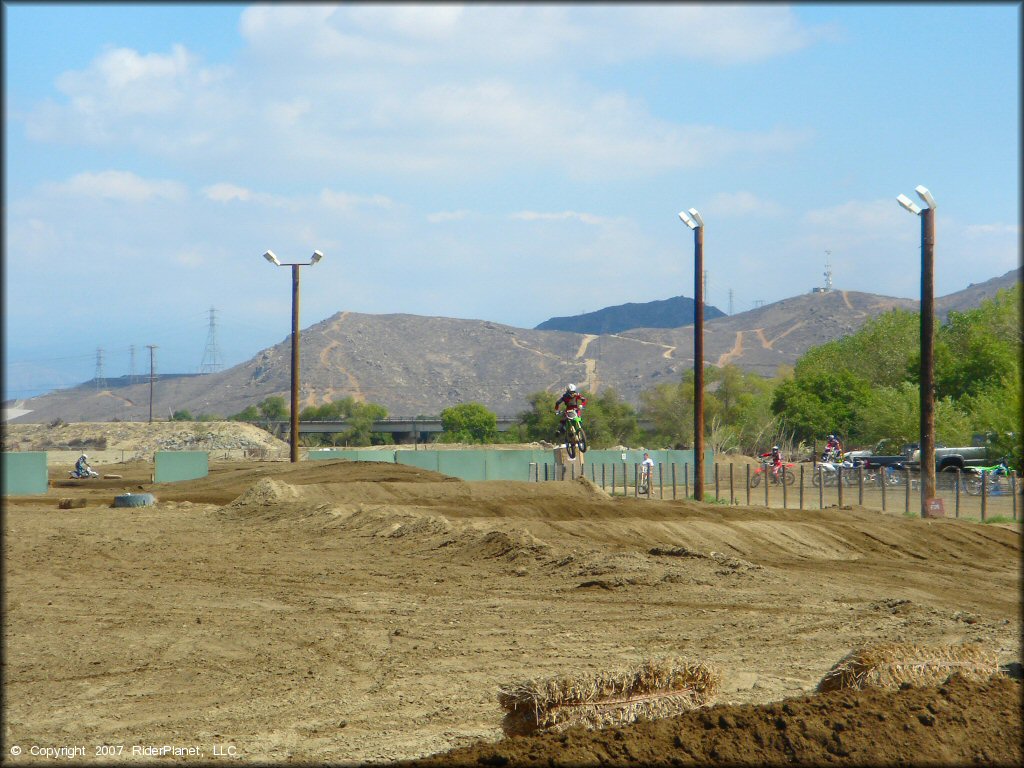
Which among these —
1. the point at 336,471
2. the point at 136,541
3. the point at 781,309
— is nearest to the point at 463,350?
the point at 781,309

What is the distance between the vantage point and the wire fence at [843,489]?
28.5 meters

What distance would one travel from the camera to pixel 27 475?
37.7m

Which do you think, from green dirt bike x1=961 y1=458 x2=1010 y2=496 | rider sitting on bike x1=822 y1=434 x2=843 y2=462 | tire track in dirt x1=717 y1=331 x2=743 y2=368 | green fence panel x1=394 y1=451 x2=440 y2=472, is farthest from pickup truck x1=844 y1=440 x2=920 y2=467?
tire track in dirt x1=717 y1=331 x2=743 y2=368

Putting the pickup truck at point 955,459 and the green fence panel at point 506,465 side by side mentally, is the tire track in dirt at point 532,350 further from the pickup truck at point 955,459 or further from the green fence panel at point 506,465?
the green fence panel at point 506,465

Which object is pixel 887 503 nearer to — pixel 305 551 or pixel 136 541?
pixel 305 551

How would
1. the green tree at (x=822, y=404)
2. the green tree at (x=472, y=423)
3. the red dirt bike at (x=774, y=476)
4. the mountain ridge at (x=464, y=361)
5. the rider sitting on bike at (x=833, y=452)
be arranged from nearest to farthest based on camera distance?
the red dirt bike at (x=774, y=476)
the rider sitting on bike at (x=833, y=452)
the green tree at (x=822, y=404)
the green tree at (x=472, y=423)
the mountain ridge at (x=464, y=361)

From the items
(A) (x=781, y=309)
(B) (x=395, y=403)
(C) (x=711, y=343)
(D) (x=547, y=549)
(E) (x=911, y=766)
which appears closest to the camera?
(E) (x=911, y=766)

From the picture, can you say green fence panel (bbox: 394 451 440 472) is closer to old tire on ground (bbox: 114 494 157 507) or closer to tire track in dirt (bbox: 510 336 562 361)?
old tire on ground (bbox: 114 494 157 507)

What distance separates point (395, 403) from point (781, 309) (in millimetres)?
90963

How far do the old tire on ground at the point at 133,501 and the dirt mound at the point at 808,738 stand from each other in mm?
25043

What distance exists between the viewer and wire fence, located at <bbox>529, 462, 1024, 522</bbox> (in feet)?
93.4

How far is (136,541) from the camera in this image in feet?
68.4

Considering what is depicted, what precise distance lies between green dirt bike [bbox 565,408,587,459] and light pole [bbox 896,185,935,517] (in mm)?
10578

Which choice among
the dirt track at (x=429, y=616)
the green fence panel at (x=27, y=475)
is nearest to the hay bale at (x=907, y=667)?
the dirt track at (x=429, y=616)
